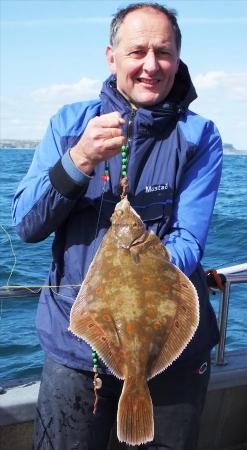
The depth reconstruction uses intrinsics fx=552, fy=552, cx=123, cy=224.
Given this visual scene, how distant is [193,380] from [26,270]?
759 cm

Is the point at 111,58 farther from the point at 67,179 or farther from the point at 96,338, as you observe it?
the point at 96,338

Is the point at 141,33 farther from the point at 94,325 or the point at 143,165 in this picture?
the point at 94,325

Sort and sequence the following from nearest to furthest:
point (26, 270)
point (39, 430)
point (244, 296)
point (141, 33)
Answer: point (141, 33) < point (39, 430) < point (244, 296) < point (26, 270)

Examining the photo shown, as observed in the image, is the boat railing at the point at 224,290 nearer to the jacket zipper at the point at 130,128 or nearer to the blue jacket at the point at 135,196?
the blue jacket at the point at 135,196

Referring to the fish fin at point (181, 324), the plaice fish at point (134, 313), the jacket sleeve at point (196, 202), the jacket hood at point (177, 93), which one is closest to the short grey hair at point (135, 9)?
the jacket hood at point (177, 93)

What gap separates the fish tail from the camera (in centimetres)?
230

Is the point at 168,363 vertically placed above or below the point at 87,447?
above

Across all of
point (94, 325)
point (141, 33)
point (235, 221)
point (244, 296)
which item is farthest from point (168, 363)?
point (235, 221)

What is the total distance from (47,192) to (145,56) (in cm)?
80

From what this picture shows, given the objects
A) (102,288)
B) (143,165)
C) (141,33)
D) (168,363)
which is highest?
(141,33)

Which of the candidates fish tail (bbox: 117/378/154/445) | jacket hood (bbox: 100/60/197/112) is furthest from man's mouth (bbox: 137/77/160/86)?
fish tail (bbox: 117/378/154/445)

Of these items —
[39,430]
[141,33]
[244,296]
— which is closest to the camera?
[141,33]

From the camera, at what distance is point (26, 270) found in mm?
10078

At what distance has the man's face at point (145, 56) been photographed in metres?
2.59
